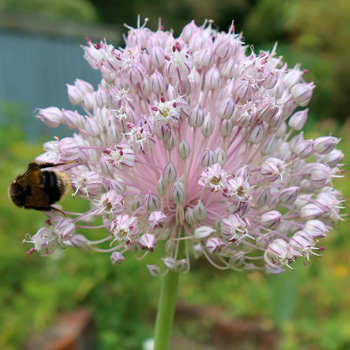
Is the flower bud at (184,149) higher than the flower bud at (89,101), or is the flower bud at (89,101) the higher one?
the flower bud at (89,101)

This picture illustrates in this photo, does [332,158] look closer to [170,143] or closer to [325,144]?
[325,144]

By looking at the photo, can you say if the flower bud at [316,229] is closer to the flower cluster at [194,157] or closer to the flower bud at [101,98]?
the flower cluster at [194,157]

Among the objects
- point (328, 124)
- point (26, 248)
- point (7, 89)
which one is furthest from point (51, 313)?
point (7, 89)

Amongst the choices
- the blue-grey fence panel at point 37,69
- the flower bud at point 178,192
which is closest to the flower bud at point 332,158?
the flower bud at point 178,192

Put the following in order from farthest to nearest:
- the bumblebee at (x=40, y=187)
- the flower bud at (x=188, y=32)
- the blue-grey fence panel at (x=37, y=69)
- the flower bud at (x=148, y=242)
A: the blue-grey fence panel at (x=37, y=69)
the flower bud at (x=188, y=32)
the bumblebee at (x=40, y=187)
the flower bud at (x=148, y=242)

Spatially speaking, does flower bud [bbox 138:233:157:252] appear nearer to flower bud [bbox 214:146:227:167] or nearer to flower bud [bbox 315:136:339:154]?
flower bud [bbox 214:146:227:167]

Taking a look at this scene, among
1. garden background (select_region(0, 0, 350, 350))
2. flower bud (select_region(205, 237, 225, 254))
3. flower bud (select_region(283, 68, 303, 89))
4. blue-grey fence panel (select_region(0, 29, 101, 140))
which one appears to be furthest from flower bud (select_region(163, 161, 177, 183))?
blue-grey fence panel (select_region(0, 29, 101, 140))
